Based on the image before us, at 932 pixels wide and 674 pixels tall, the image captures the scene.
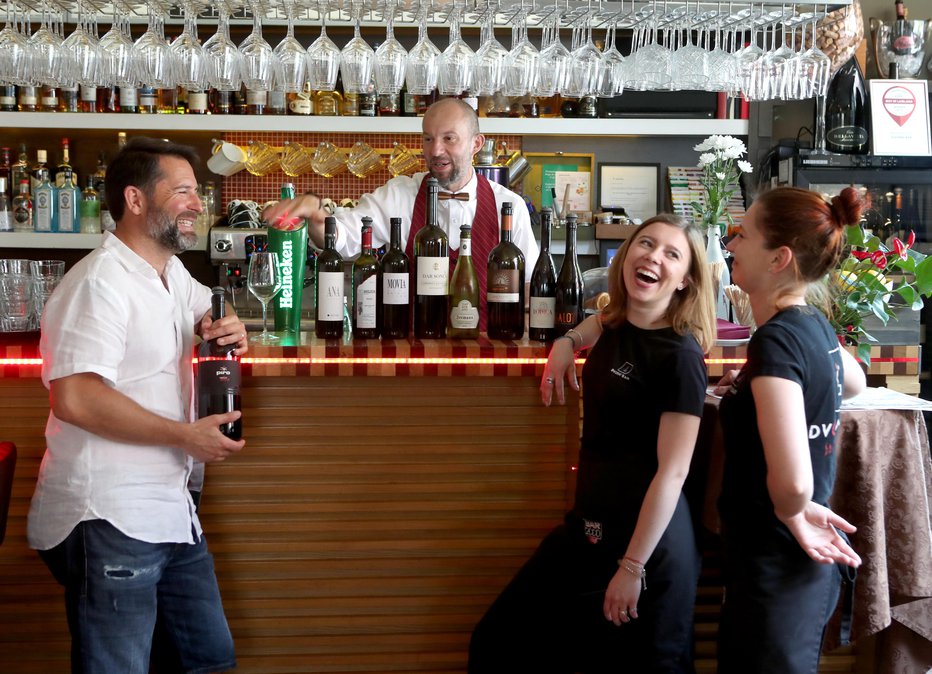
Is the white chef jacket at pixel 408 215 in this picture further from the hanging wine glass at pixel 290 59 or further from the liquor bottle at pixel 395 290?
the liquor bottle at pixel 395 290

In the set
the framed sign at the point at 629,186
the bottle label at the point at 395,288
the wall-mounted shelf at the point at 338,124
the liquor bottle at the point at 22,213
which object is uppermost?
the wall-mounted shelf at the point at 338,124

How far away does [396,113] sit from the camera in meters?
5.13

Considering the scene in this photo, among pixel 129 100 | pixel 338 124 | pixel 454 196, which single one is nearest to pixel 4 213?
pixel 129 100

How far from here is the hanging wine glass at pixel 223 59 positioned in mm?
3375

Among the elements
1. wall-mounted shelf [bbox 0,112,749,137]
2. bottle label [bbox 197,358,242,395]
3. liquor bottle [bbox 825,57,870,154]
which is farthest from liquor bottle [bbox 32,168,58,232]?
liquor bottle [bbox 825,57,870,154]

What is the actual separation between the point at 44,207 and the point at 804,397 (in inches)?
164

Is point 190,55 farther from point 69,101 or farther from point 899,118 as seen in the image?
point 899,118

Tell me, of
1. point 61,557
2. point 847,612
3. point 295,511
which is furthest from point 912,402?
point 61,557

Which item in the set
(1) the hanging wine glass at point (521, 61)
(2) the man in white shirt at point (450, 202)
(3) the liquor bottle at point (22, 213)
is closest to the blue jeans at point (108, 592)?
(2) the man in white shirt at point (450, 202)

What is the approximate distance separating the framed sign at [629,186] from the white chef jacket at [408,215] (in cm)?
171

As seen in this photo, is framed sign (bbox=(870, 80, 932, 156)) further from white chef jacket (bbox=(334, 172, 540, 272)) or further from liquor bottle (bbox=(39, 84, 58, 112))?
liquor bottle (bbox=(39, 84, 58, 112))

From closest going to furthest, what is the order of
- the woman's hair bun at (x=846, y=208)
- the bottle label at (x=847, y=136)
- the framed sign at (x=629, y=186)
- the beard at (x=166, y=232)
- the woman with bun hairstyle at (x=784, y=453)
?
the woman with bun hairstyle at (x=784, y=453), the woman's hair bun at (x=846, y=208), the beard at (x=166, y=232), the bottle label at (x=847, y=136), the framed sign at (x=629, y=186)

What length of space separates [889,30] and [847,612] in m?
3.66

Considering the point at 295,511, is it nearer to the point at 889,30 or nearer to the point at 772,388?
the point at 772,388
